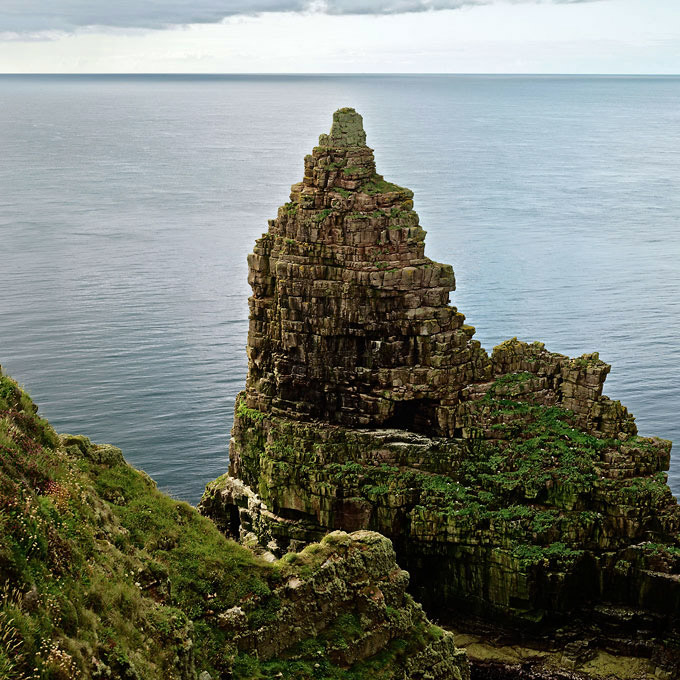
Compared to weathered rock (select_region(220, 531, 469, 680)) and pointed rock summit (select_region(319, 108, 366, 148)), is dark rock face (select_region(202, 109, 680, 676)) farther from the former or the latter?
weathered rock (select_region(220, 531, 469, 680))

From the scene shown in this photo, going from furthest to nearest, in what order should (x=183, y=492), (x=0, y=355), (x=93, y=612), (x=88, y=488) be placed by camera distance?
(x=0, y=355), (x=183, y=492), (x=88, y=488), (x=93, y=612)

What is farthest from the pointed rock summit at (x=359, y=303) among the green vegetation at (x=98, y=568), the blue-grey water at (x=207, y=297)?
the green vegetation at (x=98, y=568)

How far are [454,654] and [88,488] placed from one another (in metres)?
15.4

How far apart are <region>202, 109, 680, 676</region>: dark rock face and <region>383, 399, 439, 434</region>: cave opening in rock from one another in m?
0.09

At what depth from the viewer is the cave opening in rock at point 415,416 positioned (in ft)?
222

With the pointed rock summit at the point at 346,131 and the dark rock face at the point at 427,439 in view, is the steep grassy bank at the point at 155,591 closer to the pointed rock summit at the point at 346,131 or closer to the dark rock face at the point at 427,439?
the dark rock face at the point at 427,439

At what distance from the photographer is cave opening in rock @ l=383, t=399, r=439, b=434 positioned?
222ft

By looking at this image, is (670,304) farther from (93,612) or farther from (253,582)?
(93,612)

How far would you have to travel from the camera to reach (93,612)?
3300 centimetres

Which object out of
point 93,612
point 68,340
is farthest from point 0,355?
point 93,612

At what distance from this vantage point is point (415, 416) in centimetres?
6838

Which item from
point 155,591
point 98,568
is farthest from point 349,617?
point 98,568

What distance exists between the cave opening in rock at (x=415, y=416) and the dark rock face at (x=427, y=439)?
0.28 ft

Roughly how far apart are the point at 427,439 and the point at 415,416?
1.87 meters
